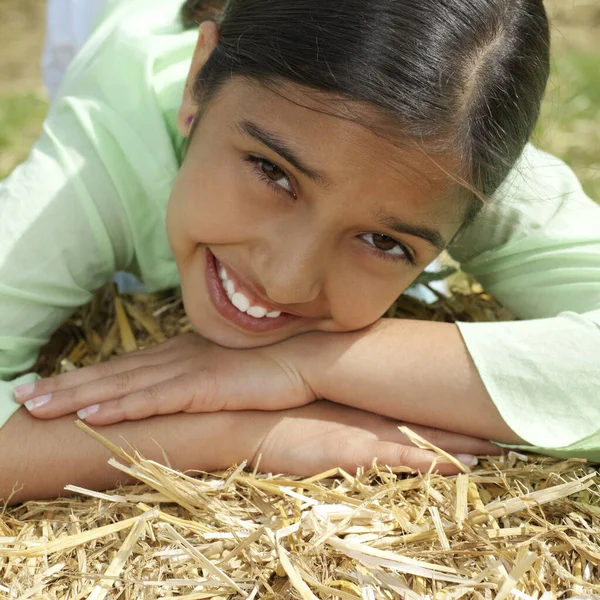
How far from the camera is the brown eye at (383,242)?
1.76m

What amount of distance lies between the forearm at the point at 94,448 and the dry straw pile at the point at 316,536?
34 mm

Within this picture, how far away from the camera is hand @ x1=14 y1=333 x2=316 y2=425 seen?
5.89ft

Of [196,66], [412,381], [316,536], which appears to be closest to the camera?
[316,536]

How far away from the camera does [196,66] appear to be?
1.96 m

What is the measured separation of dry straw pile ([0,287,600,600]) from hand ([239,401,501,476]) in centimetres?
3

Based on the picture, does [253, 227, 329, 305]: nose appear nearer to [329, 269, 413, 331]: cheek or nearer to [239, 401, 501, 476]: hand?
[329, 269, 413, 331]: cheek

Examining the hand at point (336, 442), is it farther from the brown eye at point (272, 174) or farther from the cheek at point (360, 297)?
the brown eye at point (272, 174)

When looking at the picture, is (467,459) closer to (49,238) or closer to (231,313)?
(231,313)

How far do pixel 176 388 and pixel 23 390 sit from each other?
12.7 inches

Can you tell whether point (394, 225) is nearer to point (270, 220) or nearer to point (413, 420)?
point (270, 220)

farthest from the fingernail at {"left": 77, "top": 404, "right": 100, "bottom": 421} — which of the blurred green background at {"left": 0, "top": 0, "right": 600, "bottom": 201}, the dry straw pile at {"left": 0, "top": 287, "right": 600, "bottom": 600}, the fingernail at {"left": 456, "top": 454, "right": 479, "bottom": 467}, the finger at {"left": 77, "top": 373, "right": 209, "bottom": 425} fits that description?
the blurred green background at {"left": 0, "top": 0, "right": 600, "bottom": 201}

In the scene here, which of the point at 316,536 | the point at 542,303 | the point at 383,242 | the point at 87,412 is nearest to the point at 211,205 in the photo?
the point at 383,242

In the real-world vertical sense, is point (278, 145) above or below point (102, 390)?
above

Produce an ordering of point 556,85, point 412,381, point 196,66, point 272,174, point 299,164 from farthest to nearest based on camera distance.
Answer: point 556,85 → point 196,66 → point 412,381 → point 272,174 → point 299,164
